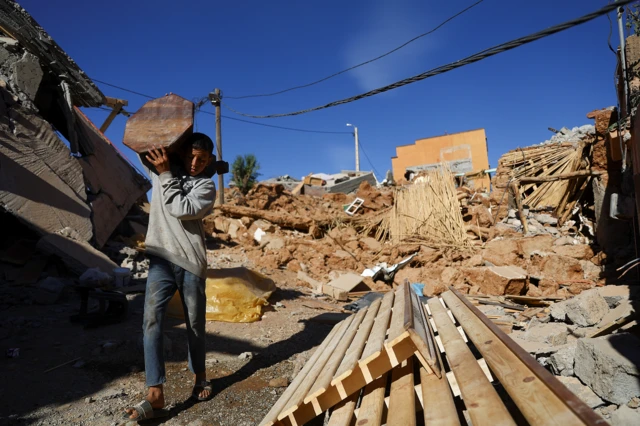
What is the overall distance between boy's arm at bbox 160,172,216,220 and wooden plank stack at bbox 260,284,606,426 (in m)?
1.25

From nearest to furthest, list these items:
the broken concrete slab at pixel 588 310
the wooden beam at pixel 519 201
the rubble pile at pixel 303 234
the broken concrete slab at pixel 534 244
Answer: the broken concrete slab at pixel 588 310
the broken concrete slab at pixel 534 244
the rubble pile at pixel 303 234
the wooden beam at pixel 519 201

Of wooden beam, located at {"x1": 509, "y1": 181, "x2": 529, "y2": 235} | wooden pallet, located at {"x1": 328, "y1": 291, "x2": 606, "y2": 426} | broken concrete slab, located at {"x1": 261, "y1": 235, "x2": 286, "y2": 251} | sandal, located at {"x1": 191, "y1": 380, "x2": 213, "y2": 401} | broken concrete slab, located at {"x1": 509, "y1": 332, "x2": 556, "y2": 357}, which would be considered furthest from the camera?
wooden beam, located at {"x1": 509, "y1": 181, "x2": 529, "y2": 235}

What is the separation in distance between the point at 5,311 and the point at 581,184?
1153 cm

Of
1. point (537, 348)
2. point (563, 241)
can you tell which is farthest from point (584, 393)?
point (563, 241)

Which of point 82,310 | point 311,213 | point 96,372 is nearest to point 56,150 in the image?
point 82,310

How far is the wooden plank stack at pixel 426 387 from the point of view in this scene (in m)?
1.47

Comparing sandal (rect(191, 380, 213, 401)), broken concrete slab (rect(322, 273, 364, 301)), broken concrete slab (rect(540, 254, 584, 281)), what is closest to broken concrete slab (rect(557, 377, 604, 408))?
sandal (rect(191, 380, 213, 401))

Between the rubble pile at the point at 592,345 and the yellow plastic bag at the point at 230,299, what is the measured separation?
291cm

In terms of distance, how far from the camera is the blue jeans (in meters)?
2.60

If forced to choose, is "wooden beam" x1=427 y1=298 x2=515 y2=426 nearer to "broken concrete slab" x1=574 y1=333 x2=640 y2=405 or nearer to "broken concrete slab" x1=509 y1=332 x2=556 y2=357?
"broken concrete slab" x1=574 y1=333 x2=640 y2=405

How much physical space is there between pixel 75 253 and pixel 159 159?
3.81m

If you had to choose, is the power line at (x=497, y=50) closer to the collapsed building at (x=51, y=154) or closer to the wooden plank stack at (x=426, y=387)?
the wooden plank stack at (x=426, y=387)

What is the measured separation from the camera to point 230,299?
16.4 ft

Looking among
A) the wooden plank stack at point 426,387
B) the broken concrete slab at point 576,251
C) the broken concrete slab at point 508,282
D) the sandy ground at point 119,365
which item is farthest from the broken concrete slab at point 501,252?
the wooden plank stack at point 426,387
